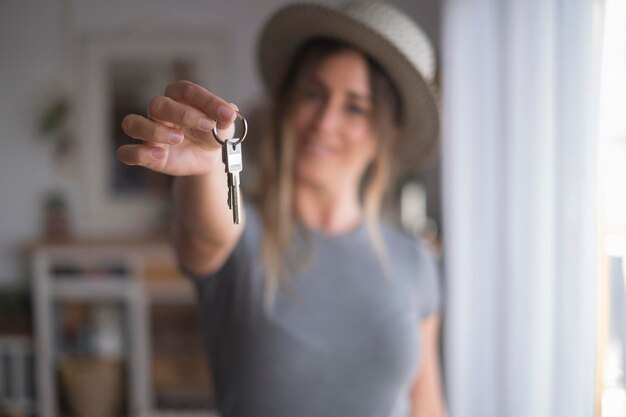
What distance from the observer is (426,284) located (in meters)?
0.72

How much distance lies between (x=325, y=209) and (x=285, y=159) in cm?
9

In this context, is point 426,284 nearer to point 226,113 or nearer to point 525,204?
point 525,204

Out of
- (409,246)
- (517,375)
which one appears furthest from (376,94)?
(517,375)

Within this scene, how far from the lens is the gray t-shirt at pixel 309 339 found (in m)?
0.56

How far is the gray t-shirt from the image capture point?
1.85 feet

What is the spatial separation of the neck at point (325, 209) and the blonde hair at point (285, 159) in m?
0.01

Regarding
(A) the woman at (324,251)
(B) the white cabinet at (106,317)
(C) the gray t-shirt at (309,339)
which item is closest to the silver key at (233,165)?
(A) the woman at (324,251)

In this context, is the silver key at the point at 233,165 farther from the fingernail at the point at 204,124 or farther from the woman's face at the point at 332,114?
the woman's face at the point at 332,114

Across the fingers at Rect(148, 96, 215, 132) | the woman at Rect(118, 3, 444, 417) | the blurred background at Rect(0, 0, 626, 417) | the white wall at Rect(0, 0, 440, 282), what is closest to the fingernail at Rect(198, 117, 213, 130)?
the fingers at Rect(148, 96, 215, 132)

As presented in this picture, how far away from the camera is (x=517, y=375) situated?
63 centimetres

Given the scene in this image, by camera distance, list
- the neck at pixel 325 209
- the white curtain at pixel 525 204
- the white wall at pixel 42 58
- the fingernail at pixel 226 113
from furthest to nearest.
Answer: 1. the white wall at pixel 42 58
2. the neck at pixel 325 209
3. the white curtain at pixel 525 204
4. the fingernail at pixel 226 113

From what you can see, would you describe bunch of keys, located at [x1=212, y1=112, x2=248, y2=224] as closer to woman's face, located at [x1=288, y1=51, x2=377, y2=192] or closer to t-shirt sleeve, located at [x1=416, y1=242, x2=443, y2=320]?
woman's face, located at [x1=288, y1=51, x2=377, y2=192]

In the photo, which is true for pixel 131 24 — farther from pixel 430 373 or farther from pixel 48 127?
pixel 430 373

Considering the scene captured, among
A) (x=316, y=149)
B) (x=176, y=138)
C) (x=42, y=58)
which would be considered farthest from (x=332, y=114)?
(x=42, y=58)
